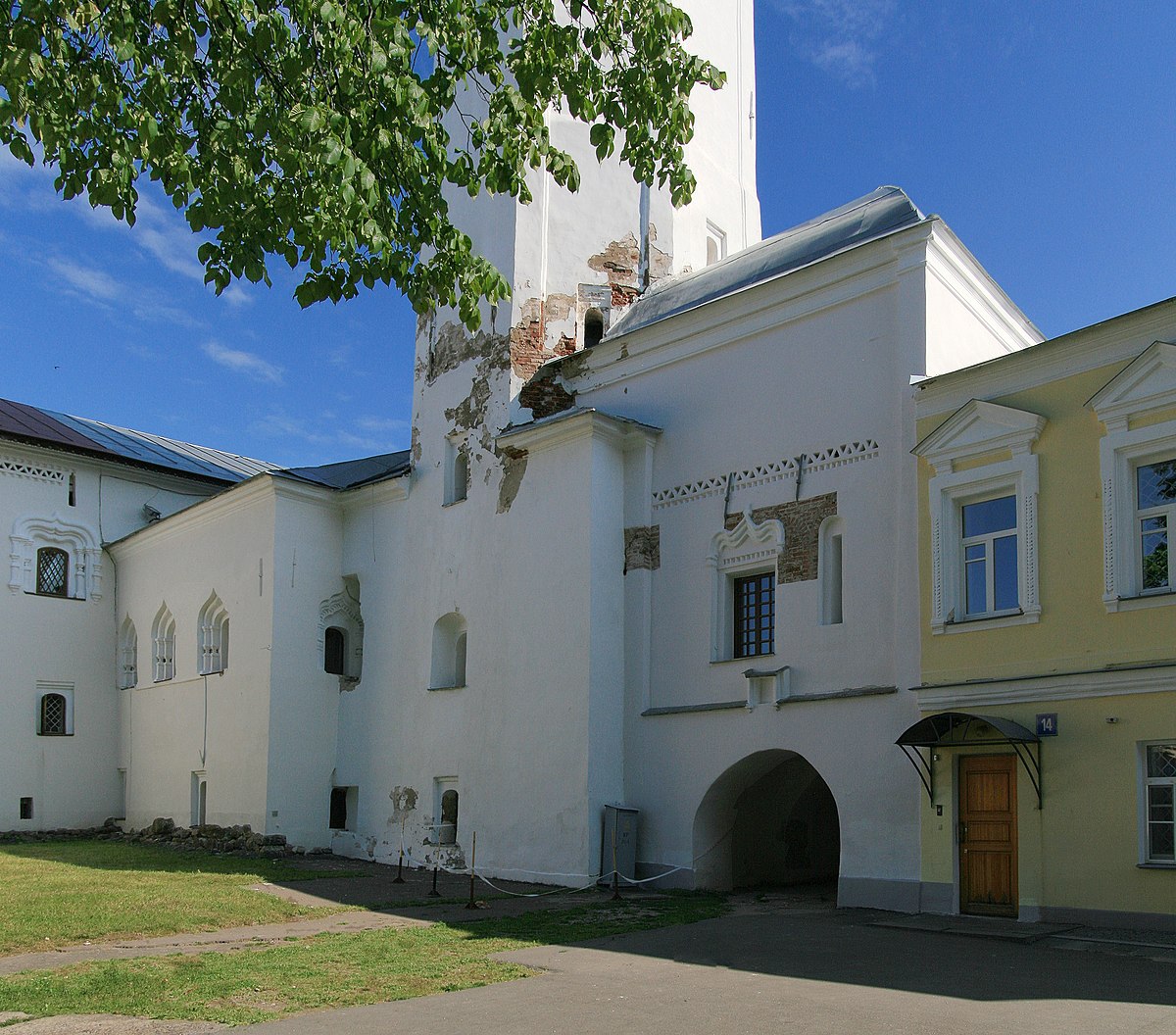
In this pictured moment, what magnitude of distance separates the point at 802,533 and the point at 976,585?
2.75 meters

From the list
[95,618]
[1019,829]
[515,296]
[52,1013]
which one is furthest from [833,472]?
[95,618]

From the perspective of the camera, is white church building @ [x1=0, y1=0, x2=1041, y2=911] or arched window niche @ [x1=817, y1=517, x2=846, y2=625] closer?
white church building @ [x1=0, y1=0, x2=1041, y2=911]

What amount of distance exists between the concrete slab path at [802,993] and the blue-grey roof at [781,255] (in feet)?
29.8

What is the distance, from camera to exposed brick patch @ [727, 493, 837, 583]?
16.0 metres

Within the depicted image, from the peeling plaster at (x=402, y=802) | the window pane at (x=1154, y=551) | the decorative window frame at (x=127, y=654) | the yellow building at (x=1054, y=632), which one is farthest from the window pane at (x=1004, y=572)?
the decorative window frame at (x=127, y=654)

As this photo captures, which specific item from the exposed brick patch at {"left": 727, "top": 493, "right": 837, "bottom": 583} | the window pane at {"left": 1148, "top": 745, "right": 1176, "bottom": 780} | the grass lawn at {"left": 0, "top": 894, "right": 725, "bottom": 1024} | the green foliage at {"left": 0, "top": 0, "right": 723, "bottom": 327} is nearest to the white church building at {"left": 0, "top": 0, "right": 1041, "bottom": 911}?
the exposed brick patch at {"left": 727, "top": 493, "right": 837, "bottom": 583}

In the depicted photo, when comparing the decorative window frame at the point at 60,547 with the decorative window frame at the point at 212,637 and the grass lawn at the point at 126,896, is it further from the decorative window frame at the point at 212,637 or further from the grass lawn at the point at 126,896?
the grass lawn at the point at 126,896

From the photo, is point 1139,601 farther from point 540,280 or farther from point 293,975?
point 540,280

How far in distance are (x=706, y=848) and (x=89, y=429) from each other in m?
20.7

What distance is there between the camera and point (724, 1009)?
28.1 feet

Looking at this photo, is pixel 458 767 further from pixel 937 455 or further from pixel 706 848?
pixel 937 455

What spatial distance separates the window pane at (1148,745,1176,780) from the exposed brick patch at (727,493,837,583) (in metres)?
4.93

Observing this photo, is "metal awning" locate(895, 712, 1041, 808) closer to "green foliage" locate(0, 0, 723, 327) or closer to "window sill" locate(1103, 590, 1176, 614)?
"window sill" locate(1103, 590, 1176, 614)

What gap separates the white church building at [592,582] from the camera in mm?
15656
